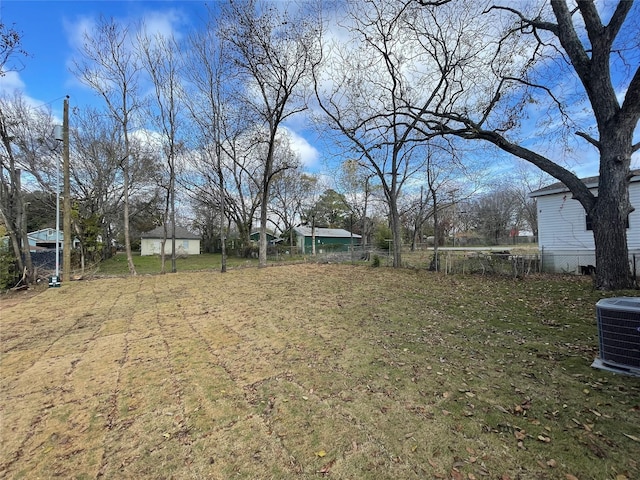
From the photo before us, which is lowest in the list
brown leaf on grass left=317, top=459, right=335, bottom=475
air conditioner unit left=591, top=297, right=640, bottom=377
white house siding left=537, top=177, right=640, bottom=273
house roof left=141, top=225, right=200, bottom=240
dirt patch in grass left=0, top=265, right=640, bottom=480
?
brown leaf on grass left=317, top=459, right=335, bottom=475

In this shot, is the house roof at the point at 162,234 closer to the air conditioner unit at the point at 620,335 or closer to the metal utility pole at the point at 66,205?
the metal utility pole at the point at 66,205

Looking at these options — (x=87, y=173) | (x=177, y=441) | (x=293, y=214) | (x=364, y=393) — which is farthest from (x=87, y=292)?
(x=293, y=214)

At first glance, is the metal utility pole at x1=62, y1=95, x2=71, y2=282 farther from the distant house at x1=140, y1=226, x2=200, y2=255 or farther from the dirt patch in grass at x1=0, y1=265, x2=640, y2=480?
the distant house at x1=140, y1=226, x2=200, y2=255

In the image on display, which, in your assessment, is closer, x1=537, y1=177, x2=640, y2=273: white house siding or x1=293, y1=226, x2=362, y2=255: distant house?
x1=537, y1=177, x2=640, y2=273: white house siding

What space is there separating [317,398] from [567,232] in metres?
15.6

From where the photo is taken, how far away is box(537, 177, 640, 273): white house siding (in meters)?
11.8

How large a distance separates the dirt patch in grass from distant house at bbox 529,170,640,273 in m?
8.64

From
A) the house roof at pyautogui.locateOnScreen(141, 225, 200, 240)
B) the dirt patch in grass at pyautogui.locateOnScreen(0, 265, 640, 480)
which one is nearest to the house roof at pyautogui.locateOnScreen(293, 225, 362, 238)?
the house roof at pyautogui.locateOnScreen(141, 225, 200, 240)

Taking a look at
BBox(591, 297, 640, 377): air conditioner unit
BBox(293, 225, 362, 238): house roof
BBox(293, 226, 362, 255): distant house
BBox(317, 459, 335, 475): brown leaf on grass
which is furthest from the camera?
BBox(293, 225, 362, 238): house roof

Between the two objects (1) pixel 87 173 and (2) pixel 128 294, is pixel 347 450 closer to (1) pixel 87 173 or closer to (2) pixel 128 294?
(2) pixel 128 294

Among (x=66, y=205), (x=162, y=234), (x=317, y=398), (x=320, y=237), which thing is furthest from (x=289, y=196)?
(x=317, y=398)

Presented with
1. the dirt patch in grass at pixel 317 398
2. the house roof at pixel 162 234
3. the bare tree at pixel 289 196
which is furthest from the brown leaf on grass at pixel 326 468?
the house roof at pixel 162 234

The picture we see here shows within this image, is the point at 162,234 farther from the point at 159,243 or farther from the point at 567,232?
the point at 567,232

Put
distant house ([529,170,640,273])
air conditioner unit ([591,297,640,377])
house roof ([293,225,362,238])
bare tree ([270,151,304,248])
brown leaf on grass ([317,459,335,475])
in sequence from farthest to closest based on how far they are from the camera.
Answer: house roof ([293,225,362,238])
bare tree ([270,151,304,248])
distant house ([529,170,640,273])
air conditioner unit ([591,297,640,377])
brown leaf on grass ([317,459,335,475])
